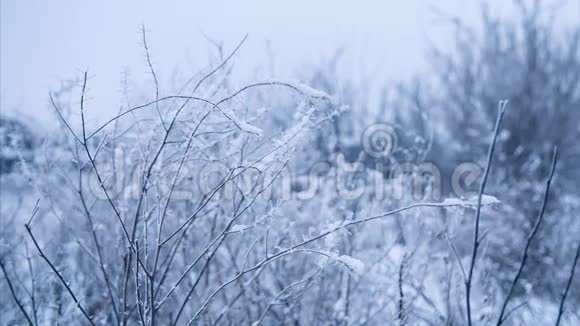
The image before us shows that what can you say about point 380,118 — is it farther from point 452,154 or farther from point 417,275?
point 417,275

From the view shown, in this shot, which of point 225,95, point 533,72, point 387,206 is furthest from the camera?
point 533,72

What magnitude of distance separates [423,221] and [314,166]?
2.03 m

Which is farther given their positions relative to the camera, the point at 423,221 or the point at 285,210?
the point at 285,210

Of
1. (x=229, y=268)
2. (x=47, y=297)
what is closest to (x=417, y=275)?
(x=229, y=268)

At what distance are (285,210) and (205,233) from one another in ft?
2.90

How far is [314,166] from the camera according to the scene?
504cm

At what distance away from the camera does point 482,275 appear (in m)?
2.88

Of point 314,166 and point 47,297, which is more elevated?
point 314,166

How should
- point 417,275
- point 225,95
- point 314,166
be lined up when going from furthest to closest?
1. point 314,166
2. point 417,275
3. point 225,95

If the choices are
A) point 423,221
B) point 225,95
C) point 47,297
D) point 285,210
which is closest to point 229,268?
point 285,210

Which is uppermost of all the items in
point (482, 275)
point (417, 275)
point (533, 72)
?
point (533, 72)

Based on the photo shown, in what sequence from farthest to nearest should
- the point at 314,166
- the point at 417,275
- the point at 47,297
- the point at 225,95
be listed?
the point at 314,166 → the point at 417,275 → the point at 47,297 → the point at 225,95

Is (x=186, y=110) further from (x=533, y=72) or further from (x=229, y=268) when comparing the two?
(x=533, y=72)

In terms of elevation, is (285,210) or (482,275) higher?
(285,210)
